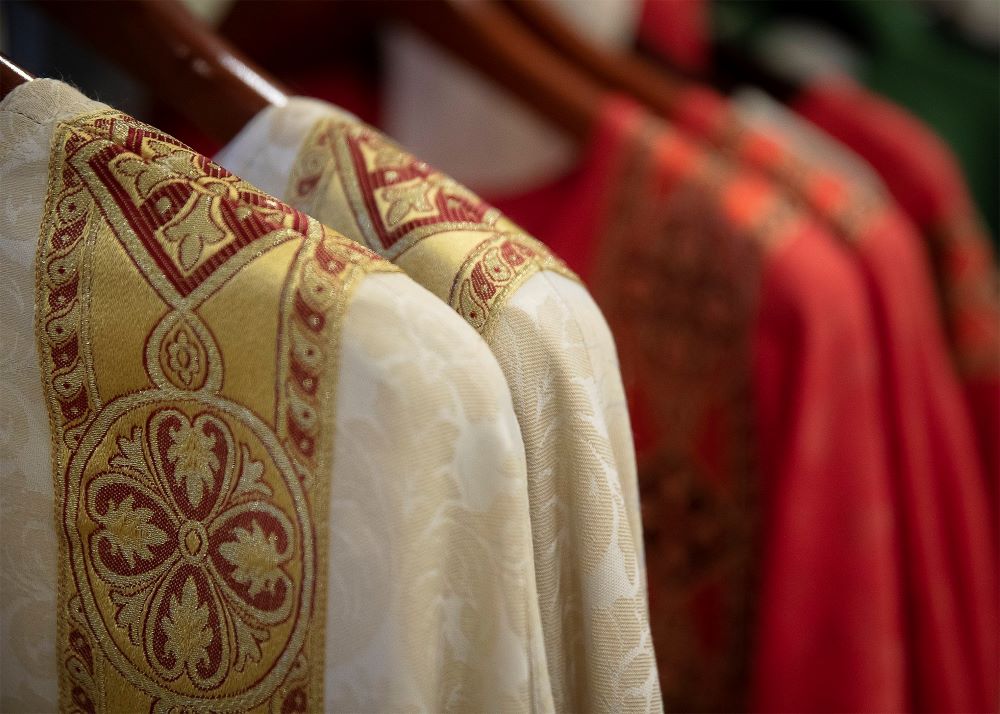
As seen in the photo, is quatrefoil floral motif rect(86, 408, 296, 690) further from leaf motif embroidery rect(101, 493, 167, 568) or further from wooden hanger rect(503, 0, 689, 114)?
wooden hanger rect(503, 0, 689, 114)

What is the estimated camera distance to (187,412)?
0.26 meters

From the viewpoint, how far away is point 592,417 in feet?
0.90

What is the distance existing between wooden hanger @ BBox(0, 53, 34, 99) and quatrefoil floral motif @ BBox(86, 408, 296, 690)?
3.7 inches

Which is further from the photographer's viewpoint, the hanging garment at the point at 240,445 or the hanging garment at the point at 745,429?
the hanging garment at the point at 745,429

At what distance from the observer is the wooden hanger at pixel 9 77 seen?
10.6 inches

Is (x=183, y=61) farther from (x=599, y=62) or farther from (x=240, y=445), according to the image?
(x=599, y=62)

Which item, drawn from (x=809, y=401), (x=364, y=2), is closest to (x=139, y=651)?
(x=809, y=401)

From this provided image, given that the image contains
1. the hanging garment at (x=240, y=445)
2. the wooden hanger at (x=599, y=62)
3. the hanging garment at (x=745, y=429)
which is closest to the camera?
the hanging garment at (x=240, y=445)

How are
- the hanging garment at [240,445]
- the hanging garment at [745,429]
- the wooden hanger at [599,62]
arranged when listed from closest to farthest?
the hanging garment at [240,445] < the hanging garment at [745,429] < the wooden hanger at [599,62]

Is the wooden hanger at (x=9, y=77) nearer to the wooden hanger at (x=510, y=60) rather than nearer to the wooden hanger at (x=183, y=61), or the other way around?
the wooden hanger at (x=183, y=61)

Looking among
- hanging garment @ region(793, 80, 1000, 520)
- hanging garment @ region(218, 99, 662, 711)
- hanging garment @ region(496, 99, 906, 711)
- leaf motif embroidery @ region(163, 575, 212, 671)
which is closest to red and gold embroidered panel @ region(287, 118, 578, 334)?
hanging garment @ region(218, 99, 662, 711)

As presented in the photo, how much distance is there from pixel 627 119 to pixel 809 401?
0.17 m

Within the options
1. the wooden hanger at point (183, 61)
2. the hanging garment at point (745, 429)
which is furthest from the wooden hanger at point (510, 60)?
the wooden hanger at point (183, 61)

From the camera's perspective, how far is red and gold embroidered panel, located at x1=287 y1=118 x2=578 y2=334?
10.8 inches
